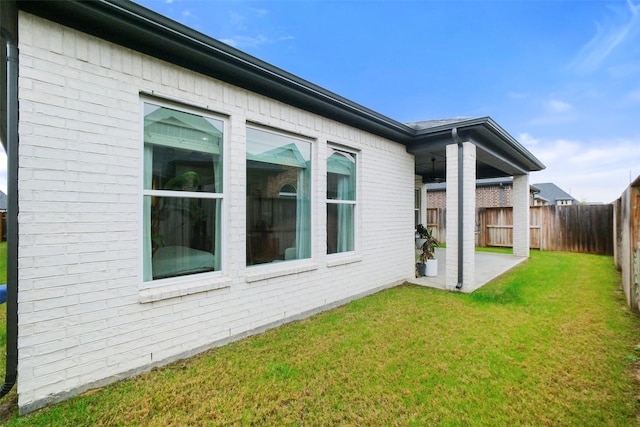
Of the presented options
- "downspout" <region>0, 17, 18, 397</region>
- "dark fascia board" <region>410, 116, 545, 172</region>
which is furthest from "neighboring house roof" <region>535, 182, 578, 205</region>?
"downspout" <region>0, 17, 18, 397</region>

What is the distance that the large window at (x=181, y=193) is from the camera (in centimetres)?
285

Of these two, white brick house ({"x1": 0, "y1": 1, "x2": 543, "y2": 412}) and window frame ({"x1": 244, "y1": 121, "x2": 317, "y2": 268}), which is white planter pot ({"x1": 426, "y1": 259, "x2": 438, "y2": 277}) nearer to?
white brick house ({"x1": 0, "y1": 1, "x2": 543, "y2": 412})

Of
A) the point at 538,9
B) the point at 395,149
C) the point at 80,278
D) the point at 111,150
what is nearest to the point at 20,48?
the point at 111,150

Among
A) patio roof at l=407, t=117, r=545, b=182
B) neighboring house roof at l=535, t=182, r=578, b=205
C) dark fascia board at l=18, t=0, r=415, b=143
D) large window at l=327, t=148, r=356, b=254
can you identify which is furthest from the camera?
neighboring house roof at l=535, t=182, r=578, b=205

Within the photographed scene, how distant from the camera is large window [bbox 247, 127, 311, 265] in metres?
3.71

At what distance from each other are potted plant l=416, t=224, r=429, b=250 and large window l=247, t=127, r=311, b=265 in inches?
164

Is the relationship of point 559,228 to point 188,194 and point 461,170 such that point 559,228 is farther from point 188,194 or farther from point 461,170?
point 188,194

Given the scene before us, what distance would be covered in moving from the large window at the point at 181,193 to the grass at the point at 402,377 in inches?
42.0

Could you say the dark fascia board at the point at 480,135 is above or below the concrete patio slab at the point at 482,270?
above

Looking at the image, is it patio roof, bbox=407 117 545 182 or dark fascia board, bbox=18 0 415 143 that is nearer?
dark fascia board, bbox=18 0 415 143

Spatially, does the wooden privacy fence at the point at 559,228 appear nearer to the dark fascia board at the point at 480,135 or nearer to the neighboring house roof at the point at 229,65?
the dark fascia board at the point at 480,135

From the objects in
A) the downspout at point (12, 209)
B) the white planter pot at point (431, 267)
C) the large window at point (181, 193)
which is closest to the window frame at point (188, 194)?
the large window at point (181, 193)

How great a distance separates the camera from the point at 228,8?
6.36 m

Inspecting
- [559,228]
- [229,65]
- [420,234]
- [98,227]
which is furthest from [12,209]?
[559,228]
